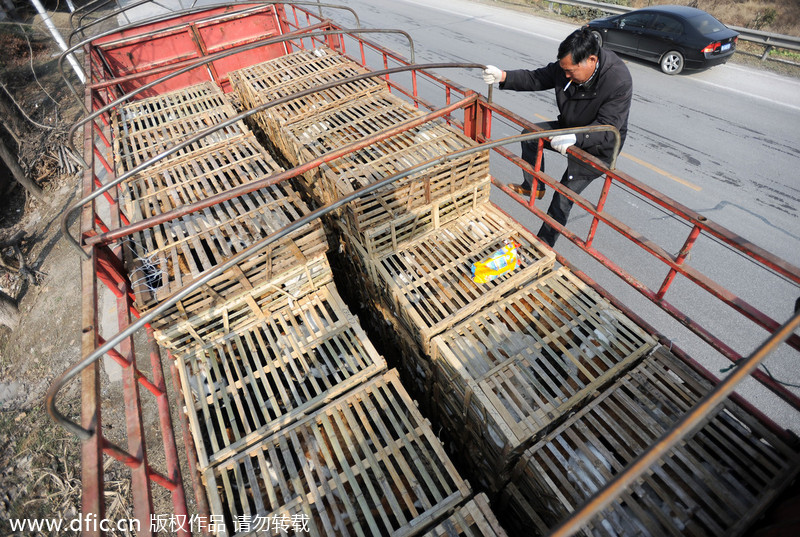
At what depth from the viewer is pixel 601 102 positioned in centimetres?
455

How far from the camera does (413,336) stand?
4098 mm

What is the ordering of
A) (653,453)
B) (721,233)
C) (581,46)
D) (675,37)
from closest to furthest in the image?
1. (653,453)
2. (721,233)
3. (581,46)
4. (675,37)

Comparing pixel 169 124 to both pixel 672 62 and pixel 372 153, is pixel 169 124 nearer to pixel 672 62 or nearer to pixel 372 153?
pixel 372 153

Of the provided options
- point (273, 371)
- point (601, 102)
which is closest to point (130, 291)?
point (273, 371)

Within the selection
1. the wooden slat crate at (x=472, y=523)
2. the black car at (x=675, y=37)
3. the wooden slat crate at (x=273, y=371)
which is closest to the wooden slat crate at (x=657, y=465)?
the wooden slat crate at (x=472, y=523)

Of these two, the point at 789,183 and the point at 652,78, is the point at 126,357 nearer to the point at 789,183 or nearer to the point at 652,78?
the point at 789,183

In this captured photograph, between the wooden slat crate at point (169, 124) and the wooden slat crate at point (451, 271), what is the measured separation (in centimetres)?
309

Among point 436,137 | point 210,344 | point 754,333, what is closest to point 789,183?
point 754,333

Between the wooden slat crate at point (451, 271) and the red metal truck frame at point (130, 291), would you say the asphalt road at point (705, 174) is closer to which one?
the red metal truck frame at point (130, 291)

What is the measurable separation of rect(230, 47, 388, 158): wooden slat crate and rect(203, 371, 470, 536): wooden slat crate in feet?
13.4

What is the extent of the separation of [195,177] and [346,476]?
3.87m

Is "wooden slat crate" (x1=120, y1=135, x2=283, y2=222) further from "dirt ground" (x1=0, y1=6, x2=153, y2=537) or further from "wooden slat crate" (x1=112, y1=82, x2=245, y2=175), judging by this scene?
"dirt ground" (x1=0, y1=6, x2=153, y2=537)

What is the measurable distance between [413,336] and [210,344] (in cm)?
205

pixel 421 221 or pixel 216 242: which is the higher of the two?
pixel 216 242
